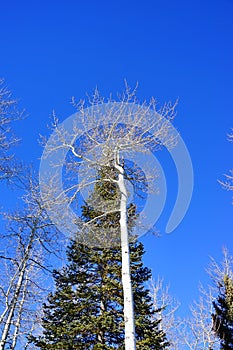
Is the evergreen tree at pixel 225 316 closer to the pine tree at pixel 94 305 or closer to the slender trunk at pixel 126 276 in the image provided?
the pine tree at pixel 94 305

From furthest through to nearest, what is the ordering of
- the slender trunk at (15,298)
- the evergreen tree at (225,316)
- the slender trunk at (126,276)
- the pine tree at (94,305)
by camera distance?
the evergreen tree at (225,316), the pine tree at (94,305), the slender trunk at (15,298), the slender trunk at (126,276)

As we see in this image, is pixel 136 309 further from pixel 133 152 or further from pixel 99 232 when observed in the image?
pixel 133 152

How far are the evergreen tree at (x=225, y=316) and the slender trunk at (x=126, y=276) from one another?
8294mm

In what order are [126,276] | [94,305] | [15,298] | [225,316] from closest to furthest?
[126,276], [15,298], [94,305], [225,316]

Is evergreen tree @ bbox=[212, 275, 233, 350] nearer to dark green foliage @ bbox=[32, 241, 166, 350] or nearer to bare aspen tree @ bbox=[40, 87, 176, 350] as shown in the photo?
dark green foliage @ bbox=[32, 241, 166, 350]

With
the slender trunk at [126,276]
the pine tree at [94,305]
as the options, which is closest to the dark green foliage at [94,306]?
the pine tree at [94,305]

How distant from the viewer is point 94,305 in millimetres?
10648

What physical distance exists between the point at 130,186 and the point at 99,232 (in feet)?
4.49

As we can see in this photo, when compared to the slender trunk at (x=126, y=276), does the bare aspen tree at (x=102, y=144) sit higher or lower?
higher

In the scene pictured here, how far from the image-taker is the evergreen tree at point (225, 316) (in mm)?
12484

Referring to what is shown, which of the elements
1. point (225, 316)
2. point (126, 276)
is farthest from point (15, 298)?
point (225, 316)

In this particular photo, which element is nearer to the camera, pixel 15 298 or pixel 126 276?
pixel 126 276

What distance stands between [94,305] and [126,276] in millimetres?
5343

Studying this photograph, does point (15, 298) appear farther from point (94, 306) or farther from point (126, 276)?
point (94, 306)
